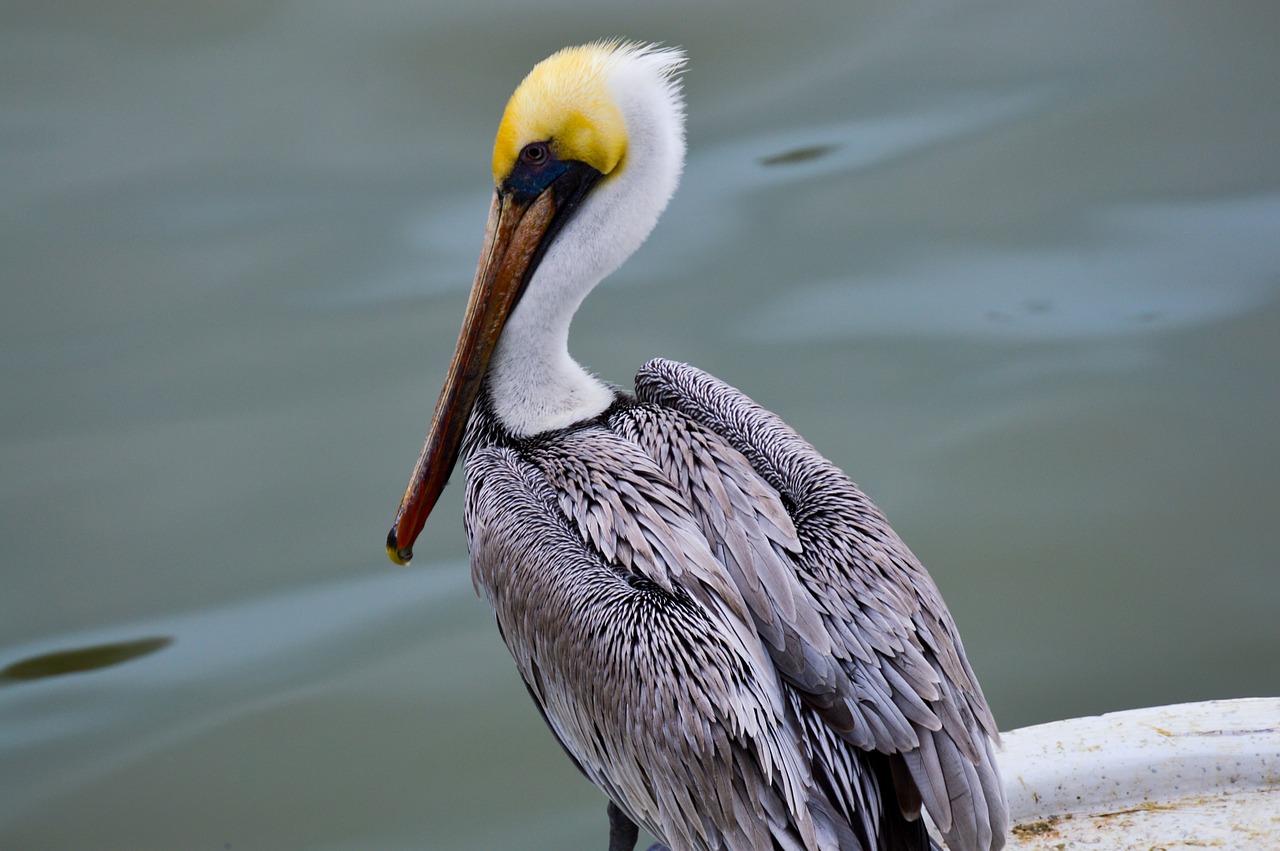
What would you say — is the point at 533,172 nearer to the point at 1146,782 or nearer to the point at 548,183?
the point at 548,183

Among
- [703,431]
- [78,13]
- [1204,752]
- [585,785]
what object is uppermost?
[78,13]

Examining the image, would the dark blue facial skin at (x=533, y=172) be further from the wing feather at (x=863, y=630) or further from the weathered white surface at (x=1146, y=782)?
the weathered white surface at (x=1146, y=782)

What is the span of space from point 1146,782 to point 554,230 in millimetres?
1451

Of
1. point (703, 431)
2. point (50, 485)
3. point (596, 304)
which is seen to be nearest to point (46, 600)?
point (50, 485)

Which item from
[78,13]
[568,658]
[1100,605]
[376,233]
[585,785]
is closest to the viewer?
[568,658]

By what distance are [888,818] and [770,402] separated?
7.46 ft

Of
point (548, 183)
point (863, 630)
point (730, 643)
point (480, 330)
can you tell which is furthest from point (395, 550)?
point (863, 630)

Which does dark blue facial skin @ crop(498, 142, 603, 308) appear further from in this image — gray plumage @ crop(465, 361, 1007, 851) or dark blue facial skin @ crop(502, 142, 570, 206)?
gray plumage @ crop(465, 361, 1007, 851)

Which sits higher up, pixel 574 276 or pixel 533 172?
pixel 533 172

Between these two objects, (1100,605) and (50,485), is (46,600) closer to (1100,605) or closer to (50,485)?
(50,485)

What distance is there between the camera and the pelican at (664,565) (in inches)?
72.4

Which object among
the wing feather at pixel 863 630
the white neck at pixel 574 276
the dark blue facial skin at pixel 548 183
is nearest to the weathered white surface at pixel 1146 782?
the wing feather at pixel 863 630

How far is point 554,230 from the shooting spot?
2371 mm

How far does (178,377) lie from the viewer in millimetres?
4219
